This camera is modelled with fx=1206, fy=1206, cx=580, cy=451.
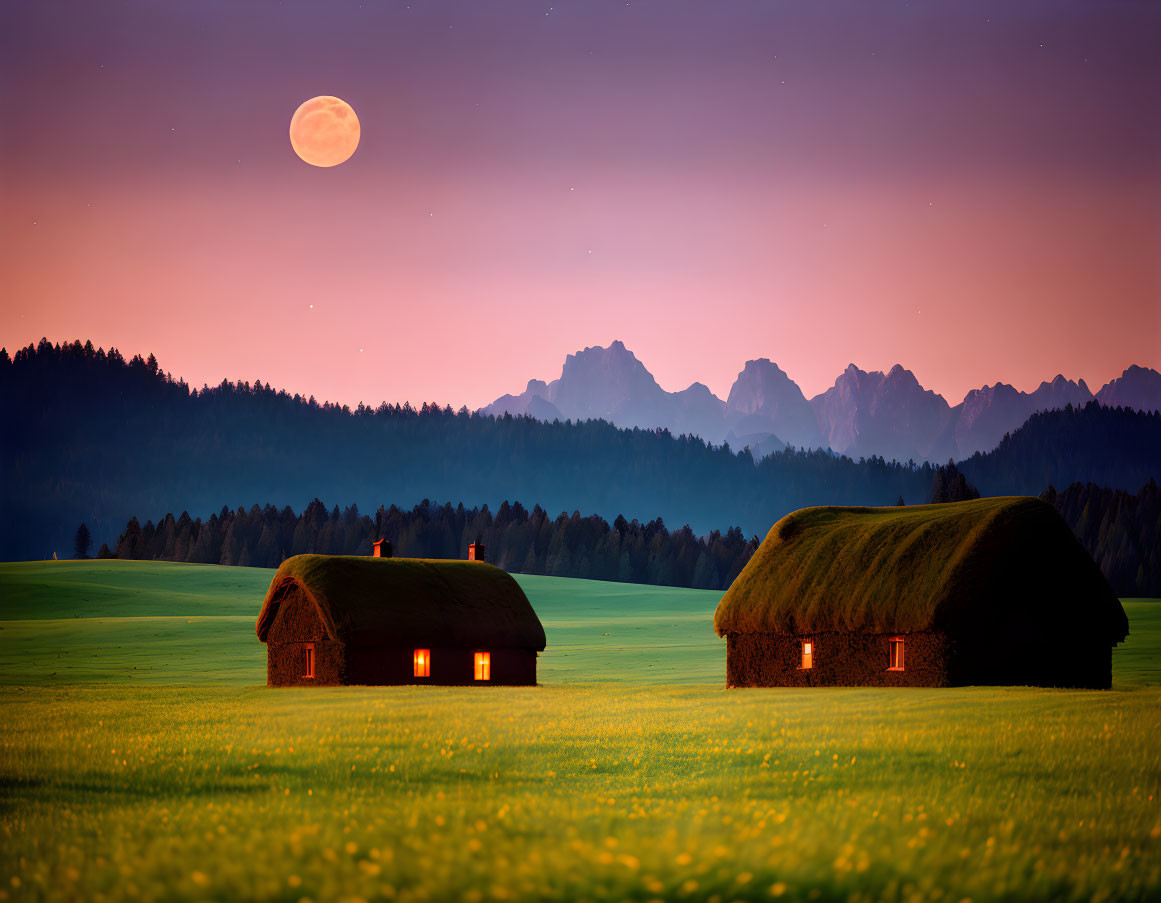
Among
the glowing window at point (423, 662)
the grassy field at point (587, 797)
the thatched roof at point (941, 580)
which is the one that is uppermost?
the thatched roof at point (941, 580)

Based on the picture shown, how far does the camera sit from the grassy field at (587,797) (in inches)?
449

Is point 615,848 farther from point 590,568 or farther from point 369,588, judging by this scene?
point 590,568

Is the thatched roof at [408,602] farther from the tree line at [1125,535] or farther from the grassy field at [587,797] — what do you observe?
the tree line at [1125,535]

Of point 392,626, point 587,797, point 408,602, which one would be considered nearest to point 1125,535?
point 408,602

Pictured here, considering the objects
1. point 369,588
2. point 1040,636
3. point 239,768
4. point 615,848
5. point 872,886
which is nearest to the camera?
point 872,886

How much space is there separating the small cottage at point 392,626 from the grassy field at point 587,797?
9.87 meters

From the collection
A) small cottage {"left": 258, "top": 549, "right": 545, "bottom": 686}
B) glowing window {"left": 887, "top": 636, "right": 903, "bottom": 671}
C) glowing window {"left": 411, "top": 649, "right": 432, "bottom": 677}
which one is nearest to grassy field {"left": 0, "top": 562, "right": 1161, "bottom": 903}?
glowing window {"left": 887, "top": 636, "right": 903, "bottom": 671}

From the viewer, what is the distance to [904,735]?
74.9ft

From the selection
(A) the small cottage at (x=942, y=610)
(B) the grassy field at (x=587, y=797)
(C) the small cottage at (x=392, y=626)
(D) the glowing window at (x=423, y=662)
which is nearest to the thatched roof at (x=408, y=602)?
(C) the small cottage at (x=392, y=626)

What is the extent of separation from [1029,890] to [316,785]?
35.2ft

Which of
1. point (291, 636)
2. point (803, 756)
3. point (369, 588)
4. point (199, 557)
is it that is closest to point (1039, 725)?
point (803, 756)

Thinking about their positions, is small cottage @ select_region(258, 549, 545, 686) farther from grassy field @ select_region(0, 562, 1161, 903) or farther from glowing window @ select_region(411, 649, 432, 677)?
grassy field @ select_region(0, 562, 1161, 903)

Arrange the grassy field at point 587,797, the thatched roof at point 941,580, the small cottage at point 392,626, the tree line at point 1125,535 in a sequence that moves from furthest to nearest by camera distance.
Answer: the tree line at point 1125,535 → the small cottage at point 392,626 → the thatched roof at point 941,580 → the grassy field at point 587,797

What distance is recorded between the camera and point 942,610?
41.2 m
